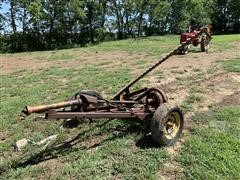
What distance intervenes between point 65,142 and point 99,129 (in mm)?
636

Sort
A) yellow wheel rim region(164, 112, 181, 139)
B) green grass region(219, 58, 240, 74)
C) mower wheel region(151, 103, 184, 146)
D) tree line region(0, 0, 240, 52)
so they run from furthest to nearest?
tree line region(0, 0, 240, 52)
green grass region(219, 58, 240, 74)
yellow wheel rim region(164, 112, 181, 139)
mower wheel region(151, 103, 184, 146)

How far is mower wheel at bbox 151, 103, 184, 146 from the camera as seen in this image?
516cm

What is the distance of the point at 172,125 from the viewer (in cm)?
555

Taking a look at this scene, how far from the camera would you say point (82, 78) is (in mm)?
11016

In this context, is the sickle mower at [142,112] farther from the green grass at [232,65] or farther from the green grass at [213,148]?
the green grass at [232,65]

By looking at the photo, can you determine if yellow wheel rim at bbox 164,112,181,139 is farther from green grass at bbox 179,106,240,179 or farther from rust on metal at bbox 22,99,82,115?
rust on metal at bbox 22,99,82,115

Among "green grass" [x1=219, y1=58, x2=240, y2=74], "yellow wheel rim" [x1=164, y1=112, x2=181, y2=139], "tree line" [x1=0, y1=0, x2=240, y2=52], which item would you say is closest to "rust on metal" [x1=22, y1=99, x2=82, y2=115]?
"yellow wheel rim" [x1=164, y1=112, x2=181, y2=139]

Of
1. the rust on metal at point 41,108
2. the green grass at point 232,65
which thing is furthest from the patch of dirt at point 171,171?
the green grass at point 232,65

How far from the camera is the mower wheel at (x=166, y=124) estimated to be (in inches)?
203

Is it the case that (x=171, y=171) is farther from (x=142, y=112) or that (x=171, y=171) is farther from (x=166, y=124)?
(x=142, y=112)

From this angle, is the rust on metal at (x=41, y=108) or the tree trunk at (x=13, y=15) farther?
the tree trunk at (x=13, y=15)

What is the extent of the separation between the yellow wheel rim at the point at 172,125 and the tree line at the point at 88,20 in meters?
32.7

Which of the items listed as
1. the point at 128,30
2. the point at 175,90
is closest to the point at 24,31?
the point at 128,30

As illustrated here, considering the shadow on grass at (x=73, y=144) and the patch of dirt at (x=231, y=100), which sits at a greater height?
the patch of dirt at (x=231, y=100)
